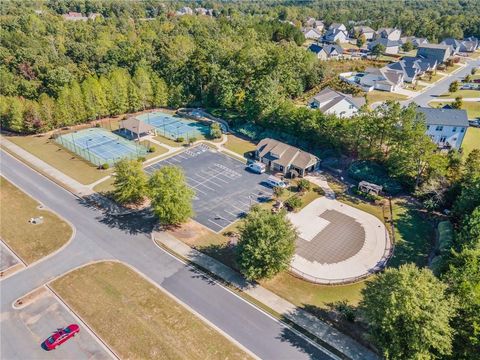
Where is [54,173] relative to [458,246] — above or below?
below

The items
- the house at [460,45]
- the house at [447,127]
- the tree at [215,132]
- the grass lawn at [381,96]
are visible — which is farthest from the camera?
the house at [460,45]

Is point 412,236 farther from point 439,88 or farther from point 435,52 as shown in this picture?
point 435,52

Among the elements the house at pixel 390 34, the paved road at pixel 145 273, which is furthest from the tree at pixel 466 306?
the house at pixel 390 34

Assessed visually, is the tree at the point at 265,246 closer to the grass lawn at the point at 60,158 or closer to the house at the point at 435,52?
the grass lawn at the point at 60,158

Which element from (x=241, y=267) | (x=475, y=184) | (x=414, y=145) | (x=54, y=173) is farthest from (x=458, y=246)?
(x=54, y=173)

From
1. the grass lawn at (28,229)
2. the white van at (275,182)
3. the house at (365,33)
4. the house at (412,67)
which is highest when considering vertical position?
the house at (365,33)

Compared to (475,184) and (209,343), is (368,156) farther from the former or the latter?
(209,343)
